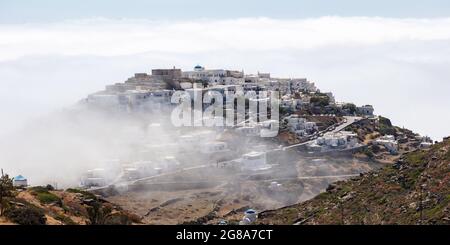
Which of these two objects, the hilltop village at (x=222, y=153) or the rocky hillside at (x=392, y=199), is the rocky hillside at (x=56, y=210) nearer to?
the hilltop village at (x=222, y=153)

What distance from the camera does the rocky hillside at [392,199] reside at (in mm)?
32000

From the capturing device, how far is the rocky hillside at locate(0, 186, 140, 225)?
67.3 feet

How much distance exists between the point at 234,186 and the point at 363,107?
158 feet

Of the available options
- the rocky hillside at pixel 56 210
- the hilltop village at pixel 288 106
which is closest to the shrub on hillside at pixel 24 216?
the rocky hillside at pixel 56 210

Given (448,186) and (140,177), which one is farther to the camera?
(140,177)

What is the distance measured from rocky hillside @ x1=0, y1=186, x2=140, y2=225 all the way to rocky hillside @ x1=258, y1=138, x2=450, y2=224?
46.3ft

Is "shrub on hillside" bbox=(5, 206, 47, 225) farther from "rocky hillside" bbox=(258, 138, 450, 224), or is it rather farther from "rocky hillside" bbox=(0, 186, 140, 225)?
"rocky hillside" bbox=(258, 138, 450, 224)

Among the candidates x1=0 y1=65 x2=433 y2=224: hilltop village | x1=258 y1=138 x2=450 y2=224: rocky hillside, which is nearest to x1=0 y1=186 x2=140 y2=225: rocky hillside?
x1=0 y1=65 x2=433 y2=224: hilltop village

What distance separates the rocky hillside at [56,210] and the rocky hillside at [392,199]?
556 inches
